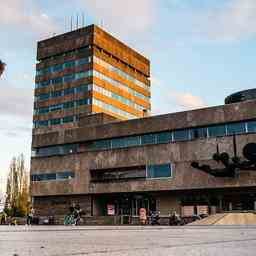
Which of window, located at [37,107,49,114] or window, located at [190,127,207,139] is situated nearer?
window, located at [190,127,207,139]

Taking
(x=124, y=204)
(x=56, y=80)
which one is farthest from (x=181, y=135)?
(x=56, y=80)

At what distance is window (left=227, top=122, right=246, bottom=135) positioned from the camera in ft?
131

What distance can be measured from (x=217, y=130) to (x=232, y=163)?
429 centimetres

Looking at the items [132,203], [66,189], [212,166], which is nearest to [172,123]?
[212,166]

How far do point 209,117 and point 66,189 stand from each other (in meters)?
19.0

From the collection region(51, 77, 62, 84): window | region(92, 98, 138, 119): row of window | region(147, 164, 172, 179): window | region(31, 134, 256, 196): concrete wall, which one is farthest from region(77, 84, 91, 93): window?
region(147, 164, 172, 179): window

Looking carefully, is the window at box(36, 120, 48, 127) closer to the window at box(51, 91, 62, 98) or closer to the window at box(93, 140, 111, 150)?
the window at box(51, 91, 62, 98)

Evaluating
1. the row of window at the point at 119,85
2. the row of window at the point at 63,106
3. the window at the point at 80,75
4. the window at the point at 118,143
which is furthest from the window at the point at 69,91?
the window at the point at 118,143

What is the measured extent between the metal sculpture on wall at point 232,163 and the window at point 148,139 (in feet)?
21.8

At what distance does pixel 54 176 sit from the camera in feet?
170

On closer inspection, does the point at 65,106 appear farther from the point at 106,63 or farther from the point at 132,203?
the point at 132,203

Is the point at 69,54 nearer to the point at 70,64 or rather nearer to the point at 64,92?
the point at 70,64

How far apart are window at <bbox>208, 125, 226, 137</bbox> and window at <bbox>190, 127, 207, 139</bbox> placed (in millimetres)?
532

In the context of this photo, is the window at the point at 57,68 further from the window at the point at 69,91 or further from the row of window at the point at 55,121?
the row of window at the point at 55,121
